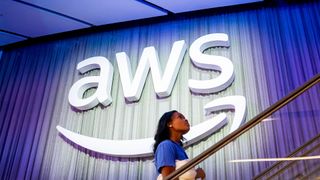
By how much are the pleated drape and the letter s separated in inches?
3.3

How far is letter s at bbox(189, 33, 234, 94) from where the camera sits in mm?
3566

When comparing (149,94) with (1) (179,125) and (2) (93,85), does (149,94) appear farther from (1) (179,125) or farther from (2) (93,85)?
(1) (179,125)

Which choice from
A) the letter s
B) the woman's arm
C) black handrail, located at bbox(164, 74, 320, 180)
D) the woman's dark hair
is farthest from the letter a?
black handrail, located at bbox(164, 74, 320, 180)

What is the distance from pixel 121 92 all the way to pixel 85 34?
4.09ft

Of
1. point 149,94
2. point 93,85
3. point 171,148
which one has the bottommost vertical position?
point 171,148

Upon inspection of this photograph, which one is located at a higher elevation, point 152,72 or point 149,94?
point 152,72

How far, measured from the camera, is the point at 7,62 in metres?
5.05

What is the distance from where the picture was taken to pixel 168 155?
1726 mm

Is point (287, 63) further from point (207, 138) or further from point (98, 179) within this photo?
point (98, 179)

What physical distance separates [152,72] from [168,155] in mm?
2293

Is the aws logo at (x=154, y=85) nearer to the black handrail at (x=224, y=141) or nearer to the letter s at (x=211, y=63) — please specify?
the letter s at (x=211, y=63)

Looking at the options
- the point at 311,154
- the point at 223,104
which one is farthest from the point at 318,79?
the point at 223,104

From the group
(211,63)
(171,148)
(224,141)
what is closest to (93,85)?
(211,63)

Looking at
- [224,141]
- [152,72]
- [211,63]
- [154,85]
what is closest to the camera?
[224,141]
